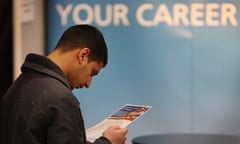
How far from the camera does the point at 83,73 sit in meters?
1.50

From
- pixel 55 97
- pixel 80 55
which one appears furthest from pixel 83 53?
pixel 55 97

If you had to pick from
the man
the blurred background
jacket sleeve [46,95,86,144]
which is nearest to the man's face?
the man

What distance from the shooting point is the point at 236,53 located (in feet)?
9.96

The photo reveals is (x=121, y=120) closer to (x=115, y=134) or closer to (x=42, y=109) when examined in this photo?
(x=115, y=134)

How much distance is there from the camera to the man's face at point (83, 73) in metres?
1.50

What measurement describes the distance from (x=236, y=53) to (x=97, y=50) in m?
1.75

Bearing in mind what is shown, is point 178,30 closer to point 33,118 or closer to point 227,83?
point 227,83

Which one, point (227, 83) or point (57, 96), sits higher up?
point (57, 96)

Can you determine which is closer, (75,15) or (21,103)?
(21,103)

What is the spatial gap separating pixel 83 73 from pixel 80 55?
2.5 inches

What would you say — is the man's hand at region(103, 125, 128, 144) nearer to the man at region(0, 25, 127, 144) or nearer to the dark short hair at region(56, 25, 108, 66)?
the man at region(0, 25, 127, 144)

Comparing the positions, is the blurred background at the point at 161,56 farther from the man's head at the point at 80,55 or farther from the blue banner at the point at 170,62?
the man's head at the point at 80,55

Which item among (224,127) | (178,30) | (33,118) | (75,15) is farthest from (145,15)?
(33,118)

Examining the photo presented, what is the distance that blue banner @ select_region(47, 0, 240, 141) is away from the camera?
3.05 metres
